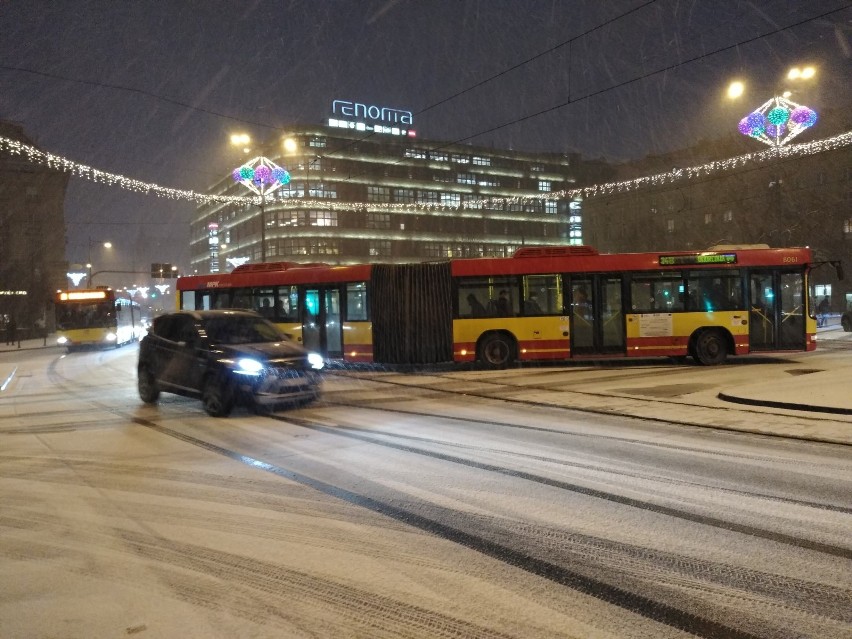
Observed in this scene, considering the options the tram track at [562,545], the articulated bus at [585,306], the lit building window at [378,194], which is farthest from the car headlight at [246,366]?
the lit building window at [378,194]

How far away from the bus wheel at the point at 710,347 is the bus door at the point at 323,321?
10.3 m

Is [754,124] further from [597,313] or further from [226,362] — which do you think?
[226,362]

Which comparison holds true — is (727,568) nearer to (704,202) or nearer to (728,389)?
(728,389)

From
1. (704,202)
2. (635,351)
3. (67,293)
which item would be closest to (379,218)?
(704,202)

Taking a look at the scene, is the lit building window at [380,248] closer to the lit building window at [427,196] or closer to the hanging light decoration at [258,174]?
the lit building window at [427,196]

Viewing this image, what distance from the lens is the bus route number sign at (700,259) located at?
1762cm

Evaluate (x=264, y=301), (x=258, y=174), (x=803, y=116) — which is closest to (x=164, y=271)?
(x=258, y=174)

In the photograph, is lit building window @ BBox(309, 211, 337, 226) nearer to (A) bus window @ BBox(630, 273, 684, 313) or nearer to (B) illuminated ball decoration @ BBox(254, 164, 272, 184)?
(B) illuminated ball decoration @ BBox(254, 164, 272, 184)

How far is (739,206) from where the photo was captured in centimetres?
6462

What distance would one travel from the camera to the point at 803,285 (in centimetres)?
1725

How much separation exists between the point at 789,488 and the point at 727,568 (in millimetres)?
2504

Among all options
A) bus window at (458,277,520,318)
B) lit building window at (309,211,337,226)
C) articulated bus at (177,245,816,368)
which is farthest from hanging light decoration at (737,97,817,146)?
lit building window at (309,211,337,226)

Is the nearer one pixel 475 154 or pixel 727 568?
pixel 727 568

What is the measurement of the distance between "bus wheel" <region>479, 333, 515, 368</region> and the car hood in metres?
7.64
